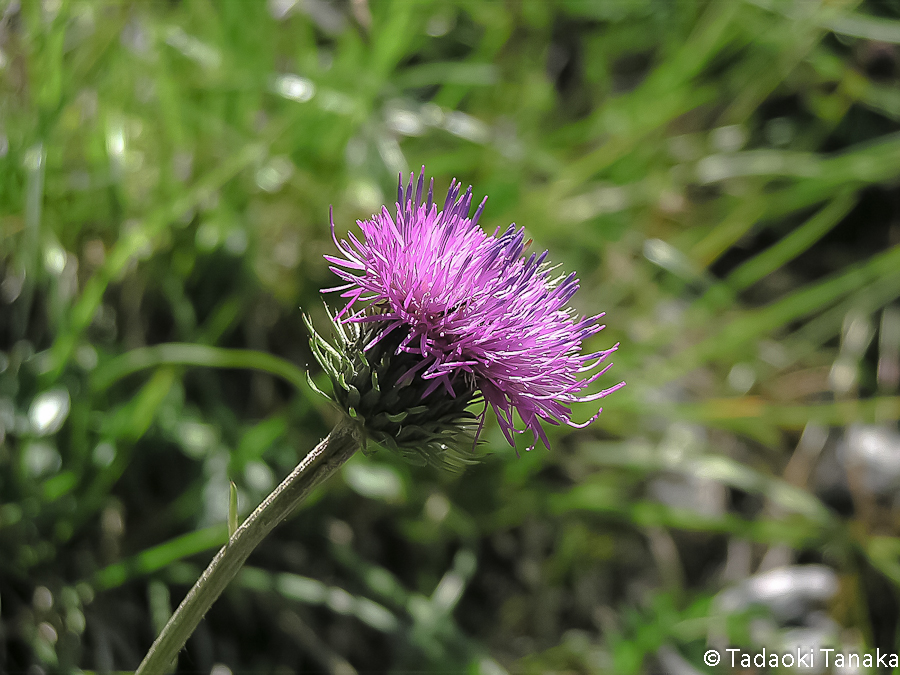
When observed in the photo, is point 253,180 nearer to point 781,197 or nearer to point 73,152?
point 73,152

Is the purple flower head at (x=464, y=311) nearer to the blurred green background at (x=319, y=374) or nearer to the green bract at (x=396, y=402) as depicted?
the green bract at (x=396, y=402)

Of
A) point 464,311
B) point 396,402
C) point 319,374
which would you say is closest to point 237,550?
point 396,402

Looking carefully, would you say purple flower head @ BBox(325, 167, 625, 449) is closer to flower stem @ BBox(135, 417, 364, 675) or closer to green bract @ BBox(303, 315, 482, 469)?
green bract @ BBox(303, 315, 482, 469)

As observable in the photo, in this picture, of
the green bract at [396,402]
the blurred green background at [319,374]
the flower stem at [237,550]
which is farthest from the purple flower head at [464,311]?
the blurred green background at [319,374]

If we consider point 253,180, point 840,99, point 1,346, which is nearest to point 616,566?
point 253,180

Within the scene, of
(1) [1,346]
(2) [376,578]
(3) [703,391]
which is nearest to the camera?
(1) [1,346]

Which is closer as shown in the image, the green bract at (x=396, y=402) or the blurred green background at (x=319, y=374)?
the green bract at (x=396, y=402)
